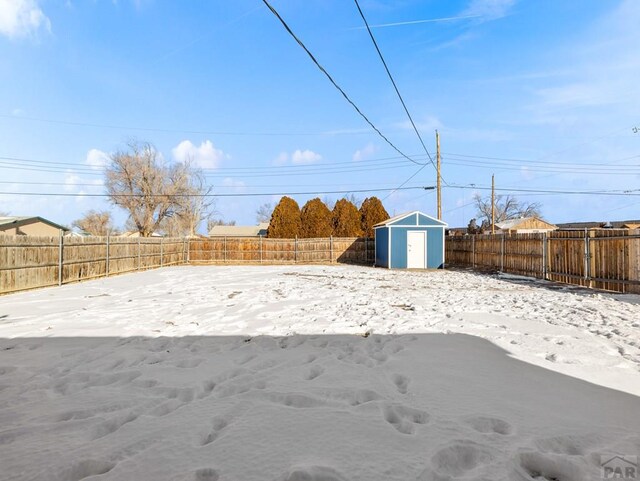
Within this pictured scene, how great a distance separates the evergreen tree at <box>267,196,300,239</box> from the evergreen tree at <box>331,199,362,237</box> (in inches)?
122

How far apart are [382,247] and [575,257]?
1020 centimetres

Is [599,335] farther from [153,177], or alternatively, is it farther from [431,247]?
[153,177]

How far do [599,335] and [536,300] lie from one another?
2932 mm

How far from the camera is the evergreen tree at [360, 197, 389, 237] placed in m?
27.4

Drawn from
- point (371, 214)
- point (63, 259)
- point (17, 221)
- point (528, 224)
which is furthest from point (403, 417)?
point (528, 224)

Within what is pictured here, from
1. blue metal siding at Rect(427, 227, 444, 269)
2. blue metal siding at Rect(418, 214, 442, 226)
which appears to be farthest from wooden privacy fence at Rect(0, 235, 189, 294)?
blue metal siding at Rect(427, 227, 444, 269)

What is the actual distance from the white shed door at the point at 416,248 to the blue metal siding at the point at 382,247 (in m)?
1.13

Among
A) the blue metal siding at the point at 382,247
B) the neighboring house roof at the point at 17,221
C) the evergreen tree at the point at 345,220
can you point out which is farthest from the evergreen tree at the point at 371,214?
the neighboring house roof at the point at 17,221

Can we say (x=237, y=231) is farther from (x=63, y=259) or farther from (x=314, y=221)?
(x=63, y=259)

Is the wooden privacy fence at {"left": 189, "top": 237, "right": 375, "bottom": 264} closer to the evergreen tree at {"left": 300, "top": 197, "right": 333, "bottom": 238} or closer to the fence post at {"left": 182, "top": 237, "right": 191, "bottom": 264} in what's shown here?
the fence post at {"left": 182, "top": 237, "right": 191, "bottom": 264}

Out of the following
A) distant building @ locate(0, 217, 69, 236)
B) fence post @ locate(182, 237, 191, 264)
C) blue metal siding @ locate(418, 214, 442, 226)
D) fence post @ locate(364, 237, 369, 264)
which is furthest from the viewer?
distant building @ locate(0, 217, 69, 236)

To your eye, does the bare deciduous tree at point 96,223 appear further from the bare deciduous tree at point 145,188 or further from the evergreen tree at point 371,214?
the evergreen tree at point 371,214

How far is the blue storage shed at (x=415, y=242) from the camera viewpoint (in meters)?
18.2

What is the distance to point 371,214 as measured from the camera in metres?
27.5
